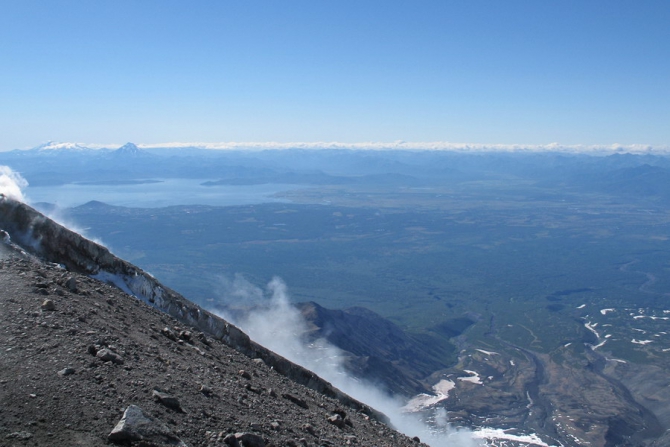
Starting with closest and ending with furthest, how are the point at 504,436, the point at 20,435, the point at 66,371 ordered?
the point at 20,435, the point at 66,371, the point at 504,436

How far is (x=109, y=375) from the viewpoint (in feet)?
29.7

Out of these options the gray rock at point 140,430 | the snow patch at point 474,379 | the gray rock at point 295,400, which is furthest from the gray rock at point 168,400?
the snow patch at point 474,379

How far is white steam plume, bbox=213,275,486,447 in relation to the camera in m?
65.9

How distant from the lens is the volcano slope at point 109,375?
25.3ft

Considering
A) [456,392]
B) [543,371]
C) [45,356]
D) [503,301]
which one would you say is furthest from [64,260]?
[503,301]

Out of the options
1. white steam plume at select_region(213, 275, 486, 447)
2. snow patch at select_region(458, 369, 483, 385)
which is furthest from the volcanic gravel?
snow patch at select_region(458, 369, 483, 385)

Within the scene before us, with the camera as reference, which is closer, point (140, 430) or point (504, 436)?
point (140, 430)

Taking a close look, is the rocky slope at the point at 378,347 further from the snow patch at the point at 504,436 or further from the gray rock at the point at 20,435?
the gray rock at the point at 20,435

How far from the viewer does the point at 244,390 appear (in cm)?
1177

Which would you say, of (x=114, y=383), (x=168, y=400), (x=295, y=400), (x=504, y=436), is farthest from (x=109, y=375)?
(x=504, y=436)

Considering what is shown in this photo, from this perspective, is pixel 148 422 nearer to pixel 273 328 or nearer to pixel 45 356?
pixel 45 356

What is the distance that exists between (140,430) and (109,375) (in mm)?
1851

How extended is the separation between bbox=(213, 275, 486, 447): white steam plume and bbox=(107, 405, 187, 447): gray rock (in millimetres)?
41725

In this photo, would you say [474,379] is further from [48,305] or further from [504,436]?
[48,305]
